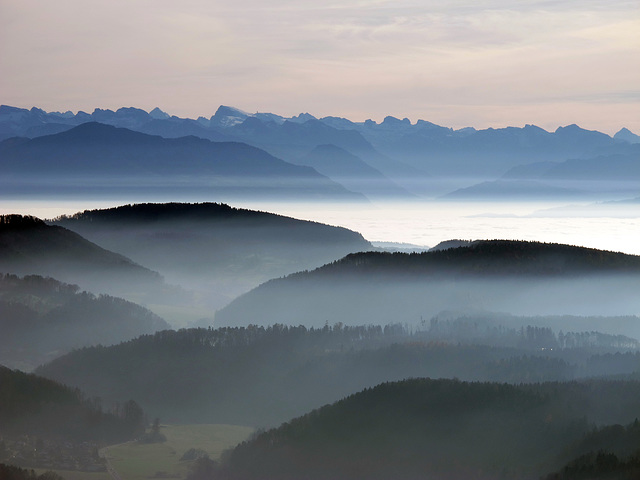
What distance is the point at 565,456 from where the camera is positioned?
189125 mm

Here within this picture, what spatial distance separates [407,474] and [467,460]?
11.7 metres

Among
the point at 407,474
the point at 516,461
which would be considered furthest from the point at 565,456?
the point at 407,474

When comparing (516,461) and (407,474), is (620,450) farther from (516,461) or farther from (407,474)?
(407,474)

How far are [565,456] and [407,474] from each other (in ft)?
97.3

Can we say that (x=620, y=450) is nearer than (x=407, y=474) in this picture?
Yes

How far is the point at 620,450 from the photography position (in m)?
176

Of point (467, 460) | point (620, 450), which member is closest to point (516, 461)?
point (467, 460)

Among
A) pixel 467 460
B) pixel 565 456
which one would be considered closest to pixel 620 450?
pixel 565 456

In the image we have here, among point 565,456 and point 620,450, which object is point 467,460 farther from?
point 620,450

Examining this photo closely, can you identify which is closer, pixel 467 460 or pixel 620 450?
pixel 620 450

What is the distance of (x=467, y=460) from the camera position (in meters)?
199

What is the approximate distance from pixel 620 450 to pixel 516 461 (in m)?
24.4

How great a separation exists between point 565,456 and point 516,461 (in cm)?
1019

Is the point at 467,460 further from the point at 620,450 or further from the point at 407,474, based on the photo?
the point at 620,450
